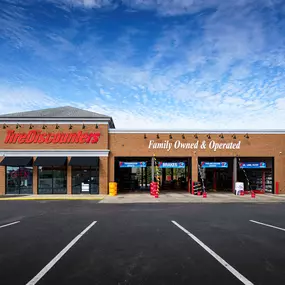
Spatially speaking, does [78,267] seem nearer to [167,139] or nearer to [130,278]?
[130,278]

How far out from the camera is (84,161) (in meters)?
24.0

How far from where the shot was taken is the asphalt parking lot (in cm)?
491

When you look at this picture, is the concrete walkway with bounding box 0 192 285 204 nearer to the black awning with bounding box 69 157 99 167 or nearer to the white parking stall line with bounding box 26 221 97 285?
the black awning with bounding box 69 157 99 167

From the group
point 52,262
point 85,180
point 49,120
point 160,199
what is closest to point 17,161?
point 49,120

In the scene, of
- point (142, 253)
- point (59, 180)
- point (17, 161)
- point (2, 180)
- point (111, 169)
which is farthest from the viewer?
point (111, 169)

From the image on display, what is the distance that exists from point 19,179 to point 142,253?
70.5ft

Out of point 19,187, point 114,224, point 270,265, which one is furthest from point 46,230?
point 19,187

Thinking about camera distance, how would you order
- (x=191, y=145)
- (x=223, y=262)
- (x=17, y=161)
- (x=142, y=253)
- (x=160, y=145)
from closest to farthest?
(x=223, y=262)
(x=142, y=253)
(x=17, y=161)
(x=160, y=145)
(x=191, y=145)

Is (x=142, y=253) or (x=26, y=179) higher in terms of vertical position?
(x=26, y=179)

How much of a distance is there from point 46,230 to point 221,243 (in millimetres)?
5741

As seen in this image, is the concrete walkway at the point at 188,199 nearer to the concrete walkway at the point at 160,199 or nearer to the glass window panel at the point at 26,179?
the concrete walkway at the point at 160,199

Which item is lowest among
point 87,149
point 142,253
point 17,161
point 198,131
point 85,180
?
point 142,253

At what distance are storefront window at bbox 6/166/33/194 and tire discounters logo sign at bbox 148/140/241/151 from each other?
11.4 meters

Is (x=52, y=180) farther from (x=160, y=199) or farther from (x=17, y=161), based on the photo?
(x=160, y=199)
